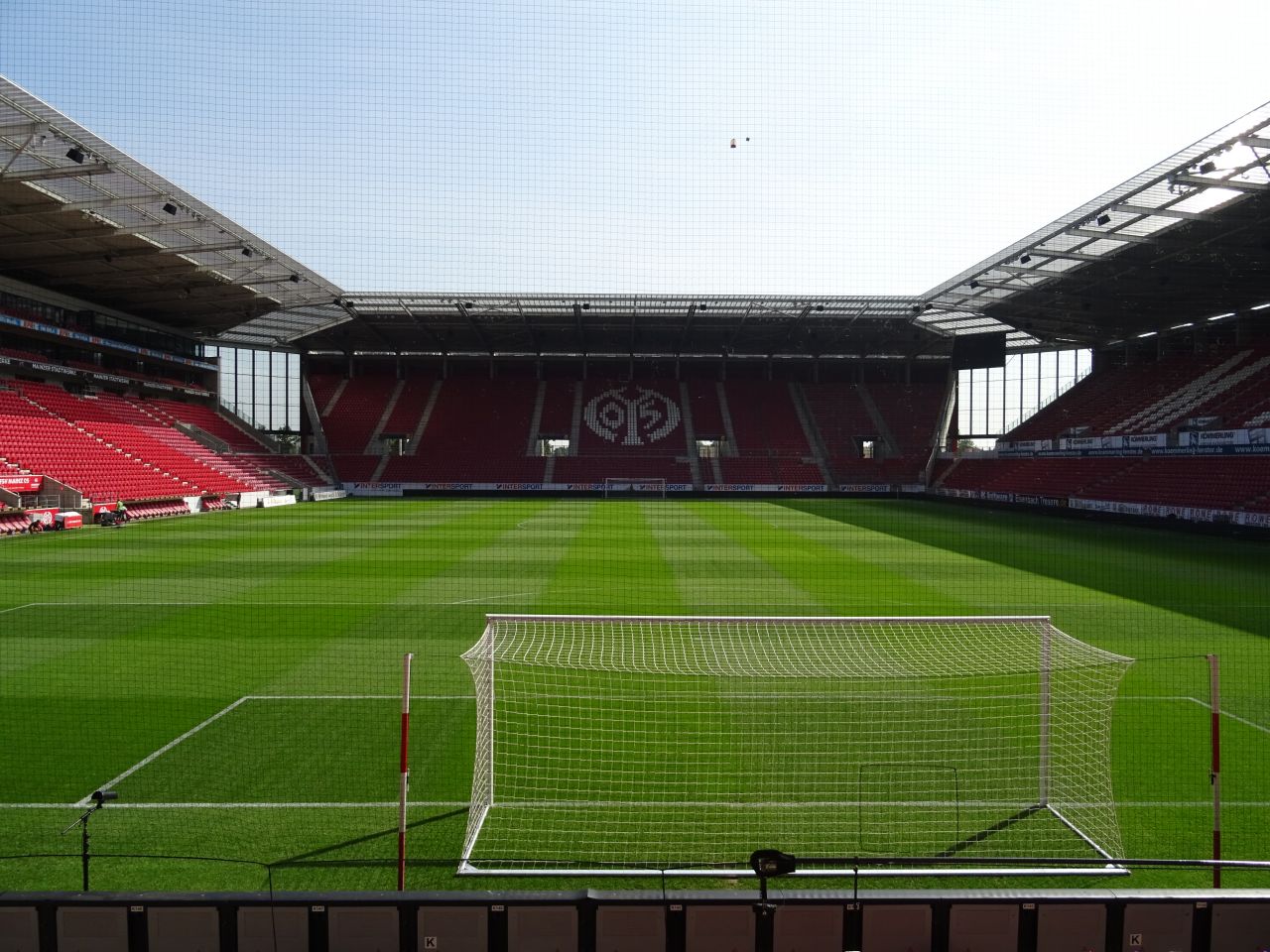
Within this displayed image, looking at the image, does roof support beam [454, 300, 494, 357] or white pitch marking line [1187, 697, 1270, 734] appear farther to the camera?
roof support beam [454, 300, 494, 357]

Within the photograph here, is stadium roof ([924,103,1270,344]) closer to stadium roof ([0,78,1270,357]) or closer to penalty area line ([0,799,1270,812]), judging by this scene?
stadium roof ([0,78,1270,357])

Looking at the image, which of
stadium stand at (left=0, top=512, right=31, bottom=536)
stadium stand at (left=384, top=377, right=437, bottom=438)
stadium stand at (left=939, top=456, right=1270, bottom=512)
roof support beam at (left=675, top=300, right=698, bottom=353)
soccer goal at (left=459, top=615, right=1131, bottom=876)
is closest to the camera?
soccer goal at (left=459, top=615, right=1131, bottom=876)

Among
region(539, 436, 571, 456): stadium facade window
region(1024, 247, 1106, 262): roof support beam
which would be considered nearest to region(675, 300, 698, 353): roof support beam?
region(539, 436, 571, 456): stadium facade window

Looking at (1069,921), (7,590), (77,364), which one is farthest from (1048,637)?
(77,364)

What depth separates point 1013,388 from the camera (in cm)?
4197

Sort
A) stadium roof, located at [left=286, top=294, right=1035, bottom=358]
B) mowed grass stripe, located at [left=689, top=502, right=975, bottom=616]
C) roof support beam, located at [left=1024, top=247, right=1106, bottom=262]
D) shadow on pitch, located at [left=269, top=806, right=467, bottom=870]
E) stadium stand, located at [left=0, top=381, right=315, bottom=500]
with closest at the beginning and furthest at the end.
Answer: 1. shadow on pitch, located at [left=269, top=806, right=467, bottom=870]
2. mowed grass stripe, located at [left=689, top=502, right=975, bottom=616]
3. roof support beam, located at [left=1024, top=247, right=1106, bottom=262]
4. stadium stand, located at [left=0, top=381, right=315, bottom=500]
5. stadium roof, located at [left=286, top=294, right=1035, bottom=358]

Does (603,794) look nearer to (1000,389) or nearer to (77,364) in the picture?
(77,364)

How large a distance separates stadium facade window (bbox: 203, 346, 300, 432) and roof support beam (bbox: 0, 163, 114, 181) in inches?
953

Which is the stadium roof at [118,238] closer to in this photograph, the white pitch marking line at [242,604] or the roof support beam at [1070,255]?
the white pitch marking line at [242,604]

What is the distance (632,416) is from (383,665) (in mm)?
37191

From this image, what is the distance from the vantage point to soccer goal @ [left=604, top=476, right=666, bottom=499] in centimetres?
3988

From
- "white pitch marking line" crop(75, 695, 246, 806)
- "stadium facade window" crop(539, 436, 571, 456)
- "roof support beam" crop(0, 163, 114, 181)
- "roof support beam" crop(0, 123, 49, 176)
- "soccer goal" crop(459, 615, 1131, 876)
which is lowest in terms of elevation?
"white pitch marking line" crop(75, 695, 246, 806)

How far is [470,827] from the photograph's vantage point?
4480 mm

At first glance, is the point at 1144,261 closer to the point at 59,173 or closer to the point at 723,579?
the point at 723,579
